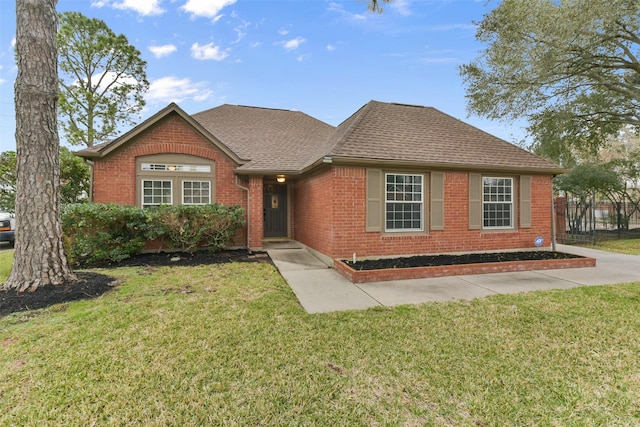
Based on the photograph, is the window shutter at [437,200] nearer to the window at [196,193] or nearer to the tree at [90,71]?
the window at [196,193]

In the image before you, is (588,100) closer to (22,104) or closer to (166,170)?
(166,170)

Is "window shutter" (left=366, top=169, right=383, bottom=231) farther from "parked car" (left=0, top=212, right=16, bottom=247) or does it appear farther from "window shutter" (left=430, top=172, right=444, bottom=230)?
"parked car" (left=0, top=212, right=16, bottom=247)

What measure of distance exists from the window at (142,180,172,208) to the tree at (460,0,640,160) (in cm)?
1298

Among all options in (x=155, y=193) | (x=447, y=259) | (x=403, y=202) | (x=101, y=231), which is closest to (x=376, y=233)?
(x=403, y=202)

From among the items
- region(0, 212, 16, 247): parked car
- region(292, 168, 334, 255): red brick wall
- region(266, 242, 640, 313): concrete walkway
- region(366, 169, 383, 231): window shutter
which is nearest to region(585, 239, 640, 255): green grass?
region(266, 242, 640, 313): concrete walkway

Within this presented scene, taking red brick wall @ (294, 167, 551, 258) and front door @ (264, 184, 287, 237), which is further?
front door @ (264, 184, 287, 237)

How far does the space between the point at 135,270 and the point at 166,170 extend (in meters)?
3.94

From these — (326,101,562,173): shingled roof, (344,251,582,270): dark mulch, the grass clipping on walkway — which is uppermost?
(326,101,562,173): shingled roof

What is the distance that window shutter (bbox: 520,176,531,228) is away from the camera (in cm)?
923

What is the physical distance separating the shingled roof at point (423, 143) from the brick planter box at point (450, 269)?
284cm

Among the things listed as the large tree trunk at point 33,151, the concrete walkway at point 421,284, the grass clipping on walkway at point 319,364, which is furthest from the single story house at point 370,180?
the large tree trunk at point 33,151

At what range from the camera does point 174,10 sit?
11.4 metres

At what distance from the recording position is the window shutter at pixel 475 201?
28.8 ft

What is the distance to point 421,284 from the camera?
6090mm
